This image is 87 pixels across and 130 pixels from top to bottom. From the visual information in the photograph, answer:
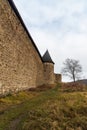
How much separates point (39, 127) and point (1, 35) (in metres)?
7.83

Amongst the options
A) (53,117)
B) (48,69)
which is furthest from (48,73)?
(53,117)

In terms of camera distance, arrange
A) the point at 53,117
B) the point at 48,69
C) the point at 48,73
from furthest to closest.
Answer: the point at 48,69 → the point at 48,73 → the point at 53,117

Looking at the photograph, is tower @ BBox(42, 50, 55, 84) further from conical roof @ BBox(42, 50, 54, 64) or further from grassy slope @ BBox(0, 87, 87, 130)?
grassy slope @ BBox(0, 87, 87, 130)

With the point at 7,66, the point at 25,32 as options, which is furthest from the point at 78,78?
the point at 7,66

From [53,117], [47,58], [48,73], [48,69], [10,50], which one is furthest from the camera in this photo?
[47,58]

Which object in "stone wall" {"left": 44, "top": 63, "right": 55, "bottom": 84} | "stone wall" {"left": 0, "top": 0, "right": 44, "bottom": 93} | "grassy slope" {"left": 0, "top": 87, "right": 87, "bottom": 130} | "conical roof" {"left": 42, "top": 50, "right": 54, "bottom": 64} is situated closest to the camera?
"grassy slope" {"left": 0, "top": 87, "right": 87, "bottom": 130}

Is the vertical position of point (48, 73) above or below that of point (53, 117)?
above

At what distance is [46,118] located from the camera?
7688mm

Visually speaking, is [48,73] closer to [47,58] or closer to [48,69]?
[48,69]

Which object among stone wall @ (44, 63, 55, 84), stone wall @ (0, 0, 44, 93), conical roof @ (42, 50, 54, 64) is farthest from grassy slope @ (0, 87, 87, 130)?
conical roof @ (42, 50, 54, 64)

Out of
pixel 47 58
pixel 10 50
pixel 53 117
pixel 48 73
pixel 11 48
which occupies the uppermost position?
pixel 47 58

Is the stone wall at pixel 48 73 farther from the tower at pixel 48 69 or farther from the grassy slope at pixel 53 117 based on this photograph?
the grassy slope at pixel 53 117

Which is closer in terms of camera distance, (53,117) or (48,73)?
(53,117)

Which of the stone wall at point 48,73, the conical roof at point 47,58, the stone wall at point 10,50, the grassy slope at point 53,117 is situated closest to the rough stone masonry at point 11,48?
the stone wall at point 10,50
